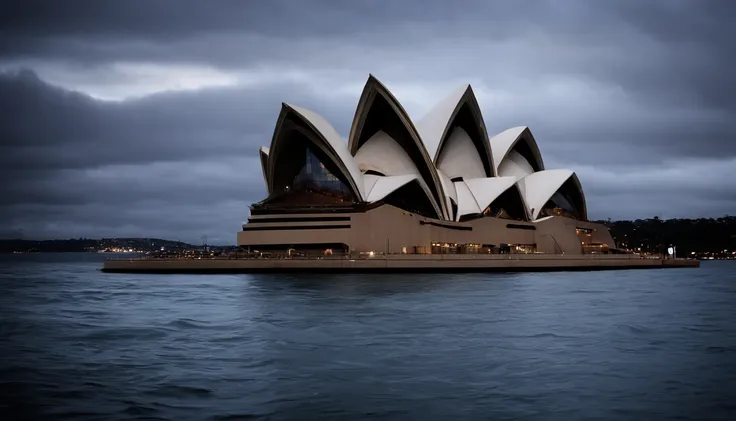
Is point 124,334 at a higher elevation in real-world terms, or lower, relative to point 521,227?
lower

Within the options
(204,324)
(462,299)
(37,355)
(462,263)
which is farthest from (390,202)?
(37,355)

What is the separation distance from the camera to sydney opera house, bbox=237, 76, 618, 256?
62.4 meters

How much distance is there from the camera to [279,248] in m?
63.1

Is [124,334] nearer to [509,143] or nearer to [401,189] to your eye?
[401,189]

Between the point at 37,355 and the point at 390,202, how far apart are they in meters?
51.5

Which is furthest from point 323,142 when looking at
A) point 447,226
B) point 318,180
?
point 447,226

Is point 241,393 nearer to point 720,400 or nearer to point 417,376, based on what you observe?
point 417,376

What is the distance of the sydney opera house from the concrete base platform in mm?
3817

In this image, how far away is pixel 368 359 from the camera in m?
16.9

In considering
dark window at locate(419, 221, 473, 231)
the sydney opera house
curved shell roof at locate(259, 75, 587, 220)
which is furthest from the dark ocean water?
dark window at locate(419, 221, 473, 231)

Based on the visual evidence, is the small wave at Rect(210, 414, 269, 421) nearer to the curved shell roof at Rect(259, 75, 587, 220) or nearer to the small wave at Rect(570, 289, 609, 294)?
the small wave at Rect(570, 289, 609, 294)

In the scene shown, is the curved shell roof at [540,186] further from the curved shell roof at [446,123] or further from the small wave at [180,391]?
the small wave at [180,391]

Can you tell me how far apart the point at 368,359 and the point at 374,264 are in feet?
132

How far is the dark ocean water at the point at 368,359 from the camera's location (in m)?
12.2
